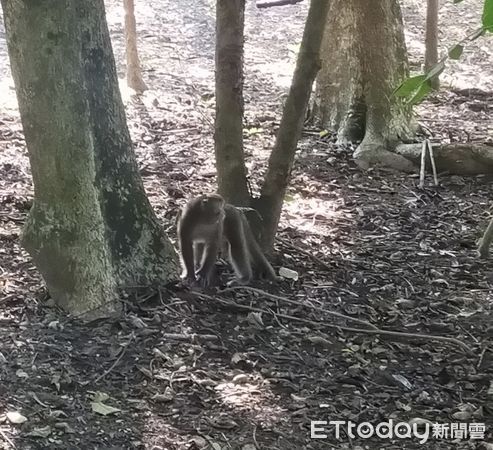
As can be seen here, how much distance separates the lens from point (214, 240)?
512 centimetres

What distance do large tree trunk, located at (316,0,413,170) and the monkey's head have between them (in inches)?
132

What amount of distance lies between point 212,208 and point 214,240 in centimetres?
25

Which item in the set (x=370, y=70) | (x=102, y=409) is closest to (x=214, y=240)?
(x=102, y=409)

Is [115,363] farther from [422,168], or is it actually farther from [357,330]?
[422,168]

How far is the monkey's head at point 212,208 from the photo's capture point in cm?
497

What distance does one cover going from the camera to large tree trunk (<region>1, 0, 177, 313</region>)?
423 cm

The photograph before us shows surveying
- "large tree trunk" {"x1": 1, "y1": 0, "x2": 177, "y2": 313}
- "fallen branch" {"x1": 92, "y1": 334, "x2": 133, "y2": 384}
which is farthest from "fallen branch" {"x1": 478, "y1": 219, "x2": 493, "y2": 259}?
"fallen branch" {"x1": 92, "y1": 334, "x2": 133, "y2": 384}

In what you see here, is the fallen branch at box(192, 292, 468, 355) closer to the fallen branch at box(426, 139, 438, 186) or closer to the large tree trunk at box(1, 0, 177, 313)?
the large tree trunk at box(1, 0, 177, 313)

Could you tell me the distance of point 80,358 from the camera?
4086 millimetres

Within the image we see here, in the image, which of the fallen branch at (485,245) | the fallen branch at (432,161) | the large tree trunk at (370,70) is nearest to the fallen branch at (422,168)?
the fallen branch at (432,161)

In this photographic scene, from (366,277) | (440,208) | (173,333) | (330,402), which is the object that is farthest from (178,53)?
(330,402)

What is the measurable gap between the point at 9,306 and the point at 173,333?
950 millimetres

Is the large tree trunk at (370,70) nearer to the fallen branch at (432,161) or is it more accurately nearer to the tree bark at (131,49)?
the fallen branch at (432,161)

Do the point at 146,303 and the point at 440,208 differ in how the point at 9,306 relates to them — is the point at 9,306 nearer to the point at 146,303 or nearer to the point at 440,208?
the point at 146,303
